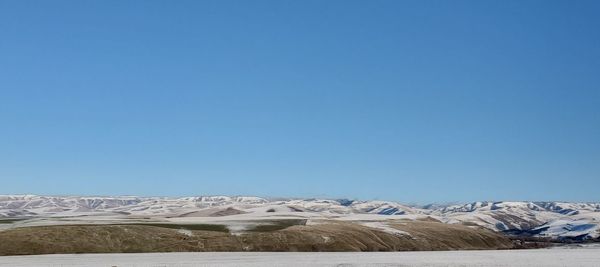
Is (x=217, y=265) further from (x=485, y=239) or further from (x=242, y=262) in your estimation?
(x=485, y=239)

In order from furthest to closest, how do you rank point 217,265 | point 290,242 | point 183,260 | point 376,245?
point 376,245 < point 290,242 < point 183,260 < point 217,265

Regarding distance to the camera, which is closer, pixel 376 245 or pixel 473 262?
pixel 473 262

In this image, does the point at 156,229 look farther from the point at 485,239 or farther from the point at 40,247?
the point at 485,239

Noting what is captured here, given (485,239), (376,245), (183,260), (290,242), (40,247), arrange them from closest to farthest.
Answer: (183,260), (40,247), (290,242), (376,245), (485,239)

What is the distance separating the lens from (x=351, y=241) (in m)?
89.9

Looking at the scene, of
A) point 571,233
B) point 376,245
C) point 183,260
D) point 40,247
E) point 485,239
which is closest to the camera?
point 183,260

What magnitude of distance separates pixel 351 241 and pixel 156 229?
29.5m

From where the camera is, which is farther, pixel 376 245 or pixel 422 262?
pixel 376 245

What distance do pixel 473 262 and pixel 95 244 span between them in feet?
159

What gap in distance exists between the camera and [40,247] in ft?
245

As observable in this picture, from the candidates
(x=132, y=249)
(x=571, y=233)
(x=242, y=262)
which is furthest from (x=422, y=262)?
(x=571, y=233)

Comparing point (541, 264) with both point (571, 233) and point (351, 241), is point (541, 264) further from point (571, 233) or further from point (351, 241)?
point (571, 233)

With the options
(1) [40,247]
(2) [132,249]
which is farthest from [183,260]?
(1) [40,247]

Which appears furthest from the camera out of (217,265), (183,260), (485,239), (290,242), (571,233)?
(571,233)
